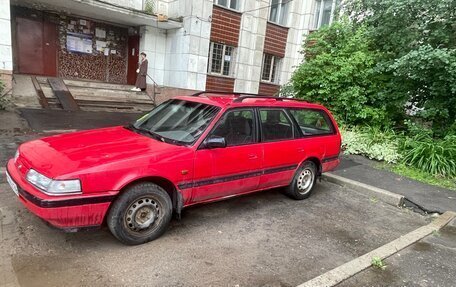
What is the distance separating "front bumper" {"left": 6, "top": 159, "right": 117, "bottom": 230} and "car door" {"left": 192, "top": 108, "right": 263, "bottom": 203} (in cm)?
110

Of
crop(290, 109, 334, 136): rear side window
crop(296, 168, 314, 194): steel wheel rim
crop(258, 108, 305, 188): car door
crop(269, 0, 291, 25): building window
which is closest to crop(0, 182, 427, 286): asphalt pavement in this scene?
crop(296, 168, 314, 194): steel wheel rim

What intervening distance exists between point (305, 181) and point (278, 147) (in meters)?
1.08

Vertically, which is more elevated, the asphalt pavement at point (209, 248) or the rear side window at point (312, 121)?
the rear side window at point (312, 121)

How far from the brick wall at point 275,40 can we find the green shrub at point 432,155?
33.1 ft

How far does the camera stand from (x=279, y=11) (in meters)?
17.4

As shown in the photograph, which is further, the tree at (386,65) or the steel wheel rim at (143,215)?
the tree at (386,65)

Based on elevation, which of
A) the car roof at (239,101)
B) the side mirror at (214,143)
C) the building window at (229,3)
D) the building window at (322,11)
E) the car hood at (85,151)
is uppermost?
the building window at (322,11)

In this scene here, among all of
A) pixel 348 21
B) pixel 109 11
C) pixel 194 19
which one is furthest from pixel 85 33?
pixel 348 21

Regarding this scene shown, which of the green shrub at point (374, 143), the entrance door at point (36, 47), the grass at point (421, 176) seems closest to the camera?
the grass at point (421, 176)

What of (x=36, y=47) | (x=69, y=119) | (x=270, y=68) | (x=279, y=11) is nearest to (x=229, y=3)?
(x=279, y=11)

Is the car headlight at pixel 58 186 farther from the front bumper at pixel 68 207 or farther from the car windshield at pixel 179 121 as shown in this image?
the car windshield at pixel 179 121

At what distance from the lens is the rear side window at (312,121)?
5.28 meters

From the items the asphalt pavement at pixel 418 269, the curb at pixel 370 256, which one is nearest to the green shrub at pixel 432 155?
the curb at pixel 370 256

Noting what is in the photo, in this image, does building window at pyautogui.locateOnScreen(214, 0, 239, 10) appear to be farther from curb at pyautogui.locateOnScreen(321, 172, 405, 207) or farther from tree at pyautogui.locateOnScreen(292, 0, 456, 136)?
curb at pyautogui.locateOnScreen(321, 172, 405, 207)
